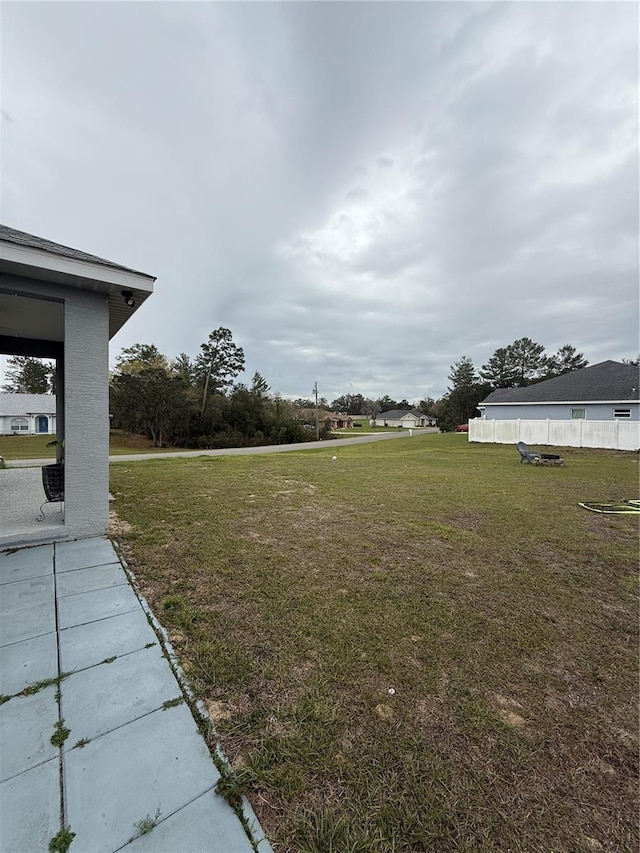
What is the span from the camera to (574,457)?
1403 cm

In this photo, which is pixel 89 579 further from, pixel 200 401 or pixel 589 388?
pixel 200 401

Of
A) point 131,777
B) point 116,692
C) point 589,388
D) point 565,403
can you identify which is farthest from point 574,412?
point 131,777

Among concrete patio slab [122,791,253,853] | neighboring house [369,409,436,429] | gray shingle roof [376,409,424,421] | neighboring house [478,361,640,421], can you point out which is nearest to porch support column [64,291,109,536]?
concrete patio slab [122,791,253,853]

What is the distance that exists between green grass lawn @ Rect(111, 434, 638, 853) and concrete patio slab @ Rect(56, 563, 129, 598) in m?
0.22

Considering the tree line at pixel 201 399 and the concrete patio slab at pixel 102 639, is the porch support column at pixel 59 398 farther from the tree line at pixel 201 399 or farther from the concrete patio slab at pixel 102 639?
the tree line at pixel 201 399

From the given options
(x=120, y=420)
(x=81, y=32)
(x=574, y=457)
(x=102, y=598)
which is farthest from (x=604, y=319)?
(x=120, y=420)

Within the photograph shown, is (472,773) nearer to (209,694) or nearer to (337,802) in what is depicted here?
(337,802)

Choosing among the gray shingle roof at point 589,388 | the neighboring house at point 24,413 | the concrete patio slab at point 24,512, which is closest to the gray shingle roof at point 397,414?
the gray shingle roof at point 589,388

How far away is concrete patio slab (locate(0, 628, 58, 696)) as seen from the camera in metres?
1.88

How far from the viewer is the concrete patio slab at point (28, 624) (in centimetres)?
226

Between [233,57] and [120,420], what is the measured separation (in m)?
23.6

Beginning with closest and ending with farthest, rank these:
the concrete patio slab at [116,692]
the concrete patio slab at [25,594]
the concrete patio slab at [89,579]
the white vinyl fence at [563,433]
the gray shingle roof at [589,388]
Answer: the concrete patio slab at [116,692]
the concrete patio slab at [25,594]
the concrete patio slab at [89,579]
the white vinyl fence at [563,433]
the gray shingle roof at [589,388]

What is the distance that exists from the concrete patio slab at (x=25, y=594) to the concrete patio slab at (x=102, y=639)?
0.59 m

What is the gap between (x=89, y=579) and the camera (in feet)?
10.1
